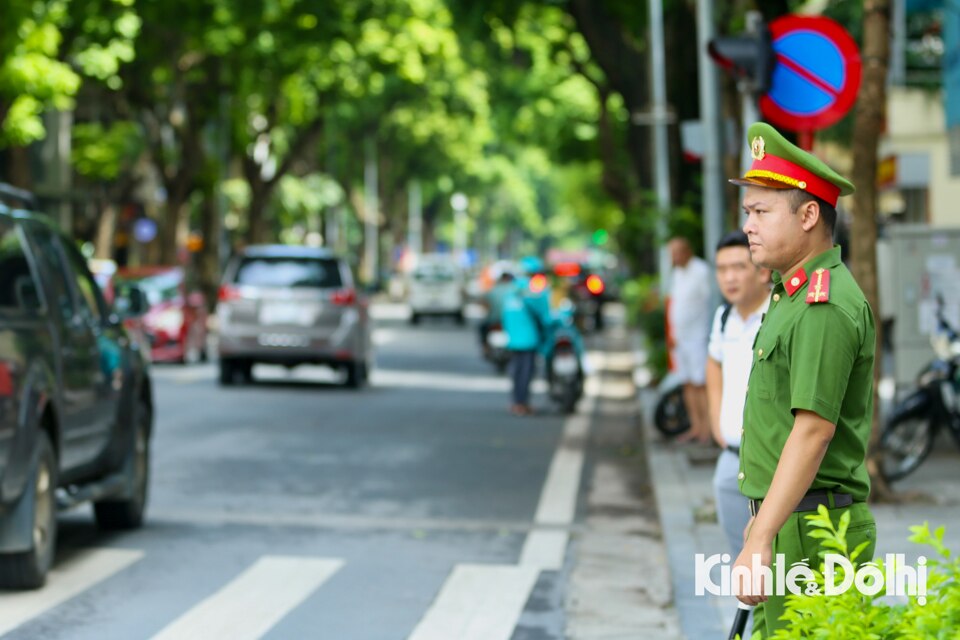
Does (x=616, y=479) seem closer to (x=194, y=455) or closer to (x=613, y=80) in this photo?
(x=194, y=455)

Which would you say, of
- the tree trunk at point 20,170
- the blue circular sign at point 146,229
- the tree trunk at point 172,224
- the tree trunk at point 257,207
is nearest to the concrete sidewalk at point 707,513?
the tree trunk at point 20,170

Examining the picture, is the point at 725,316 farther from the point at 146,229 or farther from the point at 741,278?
the point at 146,229

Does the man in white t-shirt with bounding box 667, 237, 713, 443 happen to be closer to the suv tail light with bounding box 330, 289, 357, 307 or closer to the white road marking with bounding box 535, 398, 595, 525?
the white road marking with bounding box 535, 398, 595, 525

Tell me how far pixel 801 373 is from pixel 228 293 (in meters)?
19.1

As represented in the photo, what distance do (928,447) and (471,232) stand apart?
4439 inches

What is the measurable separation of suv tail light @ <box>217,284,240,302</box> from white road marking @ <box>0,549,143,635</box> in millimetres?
12893

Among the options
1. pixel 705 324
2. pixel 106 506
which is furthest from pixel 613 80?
pixel 106 506

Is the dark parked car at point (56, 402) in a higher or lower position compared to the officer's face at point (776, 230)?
lower

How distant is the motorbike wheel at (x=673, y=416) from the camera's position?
16.2m

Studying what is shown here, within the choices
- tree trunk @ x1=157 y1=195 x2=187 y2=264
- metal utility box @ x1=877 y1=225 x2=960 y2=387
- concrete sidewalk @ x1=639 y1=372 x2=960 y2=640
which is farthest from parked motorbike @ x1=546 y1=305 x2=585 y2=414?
tree trunk @ x1=157 y1=195 x2=187 y2=264

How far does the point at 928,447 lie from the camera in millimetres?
12508

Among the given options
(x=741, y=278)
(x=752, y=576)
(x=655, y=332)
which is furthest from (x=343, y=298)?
(x=752, y=576)

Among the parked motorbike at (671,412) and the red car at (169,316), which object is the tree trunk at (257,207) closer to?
the red car at (169,316)

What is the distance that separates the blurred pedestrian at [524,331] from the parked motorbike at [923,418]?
7367 millimetres
